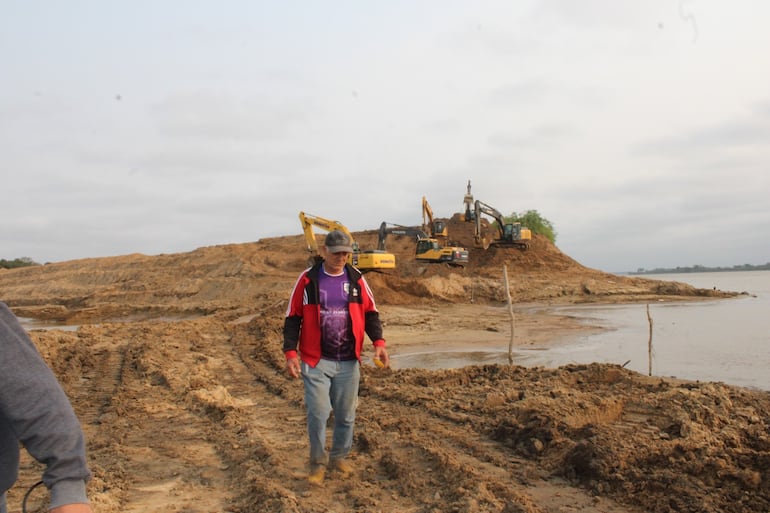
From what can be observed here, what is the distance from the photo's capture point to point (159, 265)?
142 ft

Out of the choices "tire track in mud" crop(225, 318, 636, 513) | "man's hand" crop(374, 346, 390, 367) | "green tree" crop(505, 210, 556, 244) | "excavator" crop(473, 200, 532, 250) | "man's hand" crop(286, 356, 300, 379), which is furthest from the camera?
"green tree" crop(505, 210, 556, 244)

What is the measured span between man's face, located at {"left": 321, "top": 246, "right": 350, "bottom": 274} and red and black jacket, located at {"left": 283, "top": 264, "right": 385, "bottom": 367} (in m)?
0.10

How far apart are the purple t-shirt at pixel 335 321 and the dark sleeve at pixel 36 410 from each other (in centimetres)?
301

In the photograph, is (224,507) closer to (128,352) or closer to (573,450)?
(573,450)

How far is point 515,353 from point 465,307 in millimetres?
15245

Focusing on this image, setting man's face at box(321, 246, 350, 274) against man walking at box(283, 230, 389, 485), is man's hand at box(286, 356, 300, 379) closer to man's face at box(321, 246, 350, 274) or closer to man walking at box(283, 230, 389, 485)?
man walking at box(283, 230, 389, 485)

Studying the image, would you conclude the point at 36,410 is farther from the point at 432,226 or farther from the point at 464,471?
the point at 432,226

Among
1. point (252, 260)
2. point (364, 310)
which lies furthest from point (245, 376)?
point (252, 260)

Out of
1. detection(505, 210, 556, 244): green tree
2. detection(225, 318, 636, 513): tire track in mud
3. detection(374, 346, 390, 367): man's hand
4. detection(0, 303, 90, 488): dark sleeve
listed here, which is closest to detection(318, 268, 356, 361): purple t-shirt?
detection(374, 346, 390, 367): man's hand

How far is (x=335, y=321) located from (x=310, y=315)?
20 centimetres

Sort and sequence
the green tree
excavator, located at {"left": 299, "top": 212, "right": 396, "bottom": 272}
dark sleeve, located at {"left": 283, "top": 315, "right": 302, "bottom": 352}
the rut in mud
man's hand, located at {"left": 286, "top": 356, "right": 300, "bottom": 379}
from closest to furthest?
the rut in mud < man's hand, located at {"left": 286, "top": 356, "right": 300, "bottom": 379} < dark sleeve, located at {"left": 283, "top": 315, "right": 302, "bottom": 352} < excavator, located at {"left": 299, "top": 212, "right": 396, "bottom": 272} < the green tree

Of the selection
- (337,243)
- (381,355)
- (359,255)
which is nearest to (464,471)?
(381,355)

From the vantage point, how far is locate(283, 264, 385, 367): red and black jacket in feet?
15.6

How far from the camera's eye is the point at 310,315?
4.77 m
